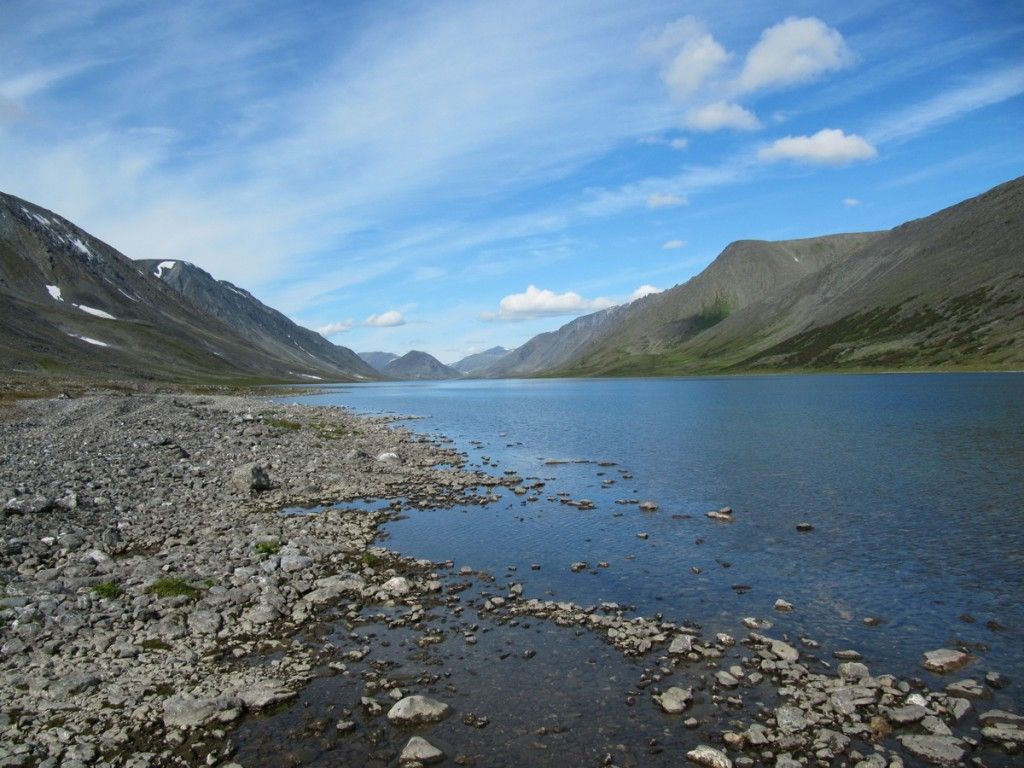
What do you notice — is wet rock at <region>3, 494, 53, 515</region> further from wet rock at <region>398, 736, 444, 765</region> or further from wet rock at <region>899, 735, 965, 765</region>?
wet rock at <region>899, 735, 965, 765</region>

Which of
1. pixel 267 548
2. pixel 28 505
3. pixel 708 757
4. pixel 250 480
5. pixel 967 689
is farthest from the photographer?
pixel 250 480

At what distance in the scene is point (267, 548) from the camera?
25156 millimetres

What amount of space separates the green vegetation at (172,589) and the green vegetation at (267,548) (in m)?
3.99

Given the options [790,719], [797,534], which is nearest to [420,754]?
[790,719]

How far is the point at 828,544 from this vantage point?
92.4ft

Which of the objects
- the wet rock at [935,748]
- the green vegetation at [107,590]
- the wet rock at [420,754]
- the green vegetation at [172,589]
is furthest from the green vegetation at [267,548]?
the wet rock at [935,748]

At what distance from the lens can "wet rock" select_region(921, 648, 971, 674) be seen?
1642cm

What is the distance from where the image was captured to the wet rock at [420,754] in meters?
13.0

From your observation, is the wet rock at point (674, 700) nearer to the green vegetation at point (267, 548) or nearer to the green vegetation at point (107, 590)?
the green vegetation at point (267, 548)

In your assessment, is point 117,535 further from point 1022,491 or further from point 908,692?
point 1022,491

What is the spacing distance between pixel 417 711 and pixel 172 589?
10673 mm

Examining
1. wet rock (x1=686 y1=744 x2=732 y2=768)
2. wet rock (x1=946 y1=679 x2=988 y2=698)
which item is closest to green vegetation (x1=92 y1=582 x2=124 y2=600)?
wet rock (x1=686 y1=744 x2=732 y2=768)

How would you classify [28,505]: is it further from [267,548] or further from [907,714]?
[907,714]

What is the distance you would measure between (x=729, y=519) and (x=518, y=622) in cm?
1741
